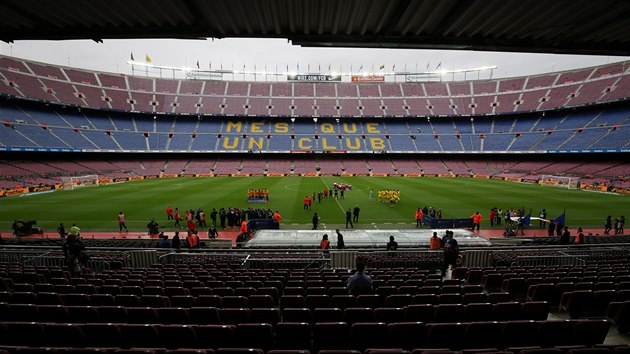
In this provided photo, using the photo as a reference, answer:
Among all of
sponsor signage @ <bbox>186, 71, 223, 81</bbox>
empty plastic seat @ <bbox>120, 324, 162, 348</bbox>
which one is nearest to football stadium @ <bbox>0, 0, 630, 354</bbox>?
empty plastic seat @ <bbox>120, 324, 162, 348</bbox>

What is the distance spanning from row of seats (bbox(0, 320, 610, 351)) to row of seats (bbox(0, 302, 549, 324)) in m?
0.69

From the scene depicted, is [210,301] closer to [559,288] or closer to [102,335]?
[102,335]

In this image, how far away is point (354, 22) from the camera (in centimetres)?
552

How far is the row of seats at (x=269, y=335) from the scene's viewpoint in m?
3.91

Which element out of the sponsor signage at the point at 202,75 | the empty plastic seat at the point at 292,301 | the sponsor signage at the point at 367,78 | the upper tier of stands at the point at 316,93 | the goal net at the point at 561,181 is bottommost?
the empty plastic seat at the point at 292,301

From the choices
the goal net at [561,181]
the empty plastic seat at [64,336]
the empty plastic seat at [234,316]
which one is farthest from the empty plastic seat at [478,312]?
the goal net at [561,181]

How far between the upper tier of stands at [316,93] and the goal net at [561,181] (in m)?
21.3

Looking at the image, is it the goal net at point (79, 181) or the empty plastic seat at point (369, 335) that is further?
the goal net at point (79, 181)

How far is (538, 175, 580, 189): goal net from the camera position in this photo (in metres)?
41.9

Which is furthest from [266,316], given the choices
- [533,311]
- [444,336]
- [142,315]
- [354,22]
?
[354,22]

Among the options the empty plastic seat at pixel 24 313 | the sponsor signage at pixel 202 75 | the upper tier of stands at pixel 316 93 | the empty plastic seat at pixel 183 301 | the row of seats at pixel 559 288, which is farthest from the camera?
the sponsor signage at pixel 202 75

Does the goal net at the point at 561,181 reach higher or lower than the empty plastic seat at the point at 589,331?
higher

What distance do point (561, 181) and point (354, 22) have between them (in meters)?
51.8

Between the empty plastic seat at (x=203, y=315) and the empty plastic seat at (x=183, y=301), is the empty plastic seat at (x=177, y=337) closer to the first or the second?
the empty plastic seat at (x=203, y=315)
